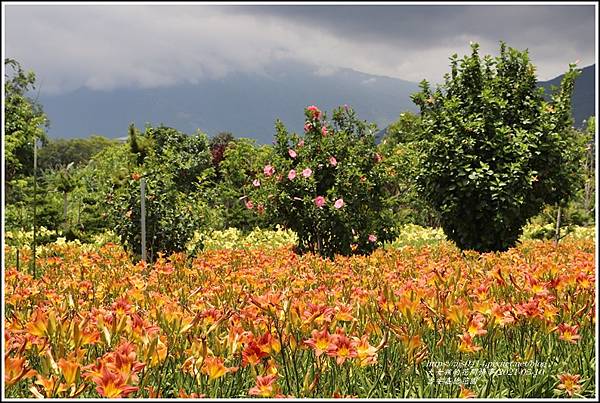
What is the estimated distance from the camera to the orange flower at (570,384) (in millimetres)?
2023

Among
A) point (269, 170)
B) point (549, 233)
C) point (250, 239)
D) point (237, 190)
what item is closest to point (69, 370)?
point (269, 170)

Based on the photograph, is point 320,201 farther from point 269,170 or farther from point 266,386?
point 266,386

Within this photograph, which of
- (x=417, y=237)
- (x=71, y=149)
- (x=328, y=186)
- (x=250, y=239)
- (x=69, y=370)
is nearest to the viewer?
(x=69, y=370)

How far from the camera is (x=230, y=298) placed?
3.05 metres

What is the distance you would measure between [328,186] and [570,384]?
5.66 m

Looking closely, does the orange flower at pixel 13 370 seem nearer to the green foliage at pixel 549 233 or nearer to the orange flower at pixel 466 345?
the orange flower at pixel 466 345

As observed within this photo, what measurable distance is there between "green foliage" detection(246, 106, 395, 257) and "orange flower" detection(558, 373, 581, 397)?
5201 millimetres

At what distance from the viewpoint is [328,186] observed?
7.59 metres

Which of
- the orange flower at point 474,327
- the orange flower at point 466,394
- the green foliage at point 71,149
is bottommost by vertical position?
the orange flower at point 466,394

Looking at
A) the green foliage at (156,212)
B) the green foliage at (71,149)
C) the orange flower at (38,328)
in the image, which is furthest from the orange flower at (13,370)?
the green foliage at (71,149)

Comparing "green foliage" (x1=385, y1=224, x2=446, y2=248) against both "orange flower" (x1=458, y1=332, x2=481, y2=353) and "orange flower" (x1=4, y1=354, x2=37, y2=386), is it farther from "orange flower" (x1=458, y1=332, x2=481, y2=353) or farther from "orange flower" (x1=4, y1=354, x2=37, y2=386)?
"orange flower" (x1=4, y1=354, x2=37, y2=386)

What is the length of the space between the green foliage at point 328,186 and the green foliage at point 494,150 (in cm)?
74

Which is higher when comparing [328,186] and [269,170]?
[269,170]

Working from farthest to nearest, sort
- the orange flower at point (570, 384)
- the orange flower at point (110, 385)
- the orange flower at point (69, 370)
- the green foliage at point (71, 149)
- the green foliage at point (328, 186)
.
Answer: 1. the green foliage at point (71, 149)
2. the green foliage at point (328, 186)
3. the orange flower at point (570, 384)
4. the orange flower at point (69, 370)
5. the orange flower at point (110, 385)
